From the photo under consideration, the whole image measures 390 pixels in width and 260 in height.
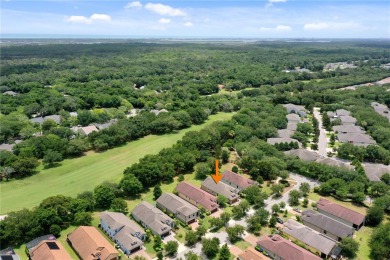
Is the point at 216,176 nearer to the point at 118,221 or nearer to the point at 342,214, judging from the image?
the point at 118,221

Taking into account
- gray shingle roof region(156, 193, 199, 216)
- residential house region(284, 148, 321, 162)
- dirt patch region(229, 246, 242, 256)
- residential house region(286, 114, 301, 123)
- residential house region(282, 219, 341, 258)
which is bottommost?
dirt patch region(229, 246, 242, 256)

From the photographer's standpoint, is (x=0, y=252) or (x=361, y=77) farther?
(x=361, y=77)

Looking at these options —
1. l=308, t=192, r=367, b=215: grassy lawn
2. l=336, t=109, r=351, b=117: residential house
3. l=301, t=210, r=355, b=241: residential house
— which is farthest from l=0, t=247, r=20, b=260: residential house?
l=336, t=109, r=351, b=117: residential house

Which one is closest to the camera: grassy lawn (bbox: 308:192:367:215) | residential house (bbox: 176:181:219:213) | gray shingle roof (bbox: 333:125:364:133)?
residential house (bbox: 176:181:219:213)

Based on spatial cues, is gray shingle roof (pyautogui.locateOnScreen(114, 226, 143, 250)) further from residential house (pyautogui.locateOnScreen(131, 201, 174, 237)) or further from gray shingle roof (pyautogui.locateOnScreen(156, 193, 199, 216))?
gray shingle roof (pyautogui.locateOnScreen(156, 193, 199, 216))

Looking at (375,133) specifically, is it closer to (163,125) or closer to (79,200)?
(163,125)

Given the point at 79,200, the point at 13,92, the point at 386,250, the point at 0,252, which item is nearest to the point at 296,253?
the point at 386,250

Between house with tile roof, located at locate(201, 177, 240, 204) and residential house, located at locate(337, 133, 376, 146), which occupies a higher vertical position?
residential house, located at locate(337, 133, 376, 146)

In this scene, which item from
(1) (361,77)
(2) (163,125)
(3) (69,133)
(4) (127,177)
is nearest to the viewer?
(4) (127,177)
